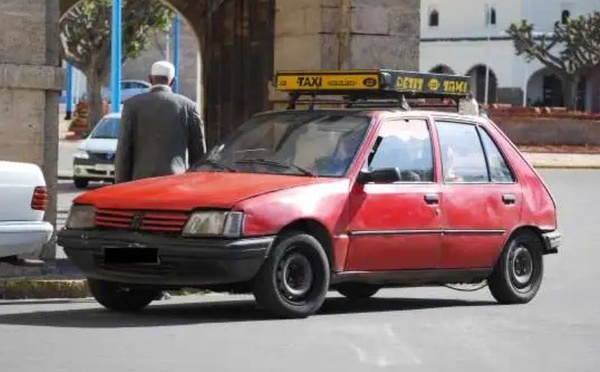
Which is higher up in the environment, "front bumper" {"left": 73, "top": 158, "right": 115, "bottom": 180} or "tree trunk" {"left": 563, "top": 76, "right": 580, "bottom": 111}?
"tree trunk" {"left": 563, "top": 76, "right": 580, "bottom": 111}

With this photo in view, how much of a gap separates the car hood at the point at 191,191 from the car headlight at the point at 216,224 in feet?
0.22

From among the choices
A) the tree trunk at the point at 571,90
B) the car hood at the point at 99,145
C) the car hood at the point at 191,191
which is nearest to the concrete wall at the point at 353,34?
the car hood at the point at 191,191

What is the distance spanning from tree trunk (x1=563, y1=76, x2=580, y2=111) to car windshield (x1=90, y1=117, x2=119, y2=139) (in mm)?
52420

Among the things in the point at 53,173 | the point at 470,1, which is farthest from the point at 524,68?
the point at 53,173

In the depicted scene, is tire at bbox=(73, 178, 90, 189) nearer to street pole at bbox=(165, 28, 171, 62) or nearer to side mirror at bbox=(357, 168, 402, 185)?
side mirror at bbox=(357, 168, 402, 185)

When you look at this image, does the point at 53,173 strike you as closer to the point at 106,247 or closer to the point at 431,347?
the point at 106,247

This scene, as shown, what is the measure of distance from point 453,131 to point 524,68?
7614cm

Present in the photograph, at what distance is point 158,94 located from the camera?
41.5 ft

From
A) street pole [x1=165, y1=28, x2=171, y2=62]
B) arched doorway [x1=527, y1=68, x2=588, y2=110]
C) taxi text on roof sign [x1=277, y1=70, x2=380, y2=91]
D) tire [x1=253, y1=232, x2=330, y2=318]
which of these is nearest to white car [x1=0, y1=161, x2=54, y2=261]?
tire [x1=253, y1=232, x2=330, y2=318]

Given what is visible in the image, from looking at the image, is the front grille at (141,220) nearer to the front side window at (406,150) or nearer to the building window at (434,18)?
the front side window at (406,150)

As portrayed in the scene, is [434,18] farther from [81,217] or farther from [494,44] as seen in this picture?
[81,217]

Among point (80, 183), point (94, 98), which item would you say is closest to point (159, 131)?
point (80, 183)

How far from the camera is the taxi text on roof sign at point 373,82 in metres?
12.2

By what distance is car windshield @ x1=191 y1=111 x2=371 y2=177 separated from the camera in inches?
452
